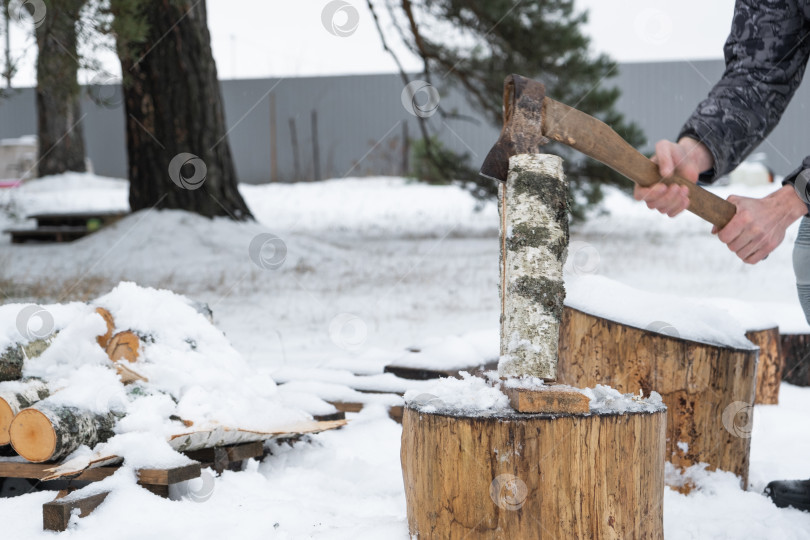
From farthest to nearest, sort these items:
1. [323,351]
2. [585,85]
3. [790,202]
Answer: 1. [585,85]
2. [323,351]
3. [790,202]

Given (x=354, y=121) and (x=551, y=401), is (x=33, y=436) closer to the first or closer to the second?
(x=551, y=401)

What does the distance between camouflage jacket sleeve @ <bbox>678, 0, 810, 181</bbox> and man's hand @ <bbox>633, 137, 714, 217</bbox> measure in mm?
63

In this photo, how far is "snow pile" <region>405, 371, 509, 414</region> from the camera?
170 cm

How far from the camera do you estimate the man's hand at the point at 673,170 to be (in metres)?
2.04

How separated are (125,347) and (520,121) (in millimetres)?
1526

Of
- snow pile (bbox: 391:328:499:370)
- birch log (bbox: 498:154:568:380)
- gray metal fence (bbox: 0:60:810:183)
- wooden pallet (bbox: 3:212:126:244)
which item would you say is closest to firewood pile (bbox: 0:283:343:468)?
snow pile (bbox: 391:328:499:370)

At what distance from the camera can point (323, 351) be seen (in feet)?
14.3

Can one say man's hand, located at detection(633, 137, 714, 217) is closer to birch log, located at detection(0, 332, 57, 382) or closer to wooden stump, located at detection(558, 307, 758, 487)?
wooden stump, located at detection(558, 307, 758, 487)

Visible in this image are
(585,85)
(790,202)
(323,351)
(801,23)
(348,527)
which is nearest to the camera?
(348,527)

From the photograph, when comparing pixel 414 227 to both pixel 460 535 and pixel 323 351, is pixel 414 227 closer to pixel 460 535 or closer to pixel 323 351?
pixel 323 351

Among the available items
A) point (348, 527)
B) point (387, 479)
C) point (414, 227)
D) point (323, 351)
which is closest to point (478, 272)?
point (323, 351)

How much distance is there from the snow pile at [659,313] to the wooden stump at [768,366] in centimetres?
91

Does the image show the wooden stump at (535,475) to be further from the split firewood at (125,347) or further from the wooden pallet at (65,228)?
the wooden pallet at (65,228)

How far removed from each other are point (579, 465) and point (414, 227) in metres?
10.2
